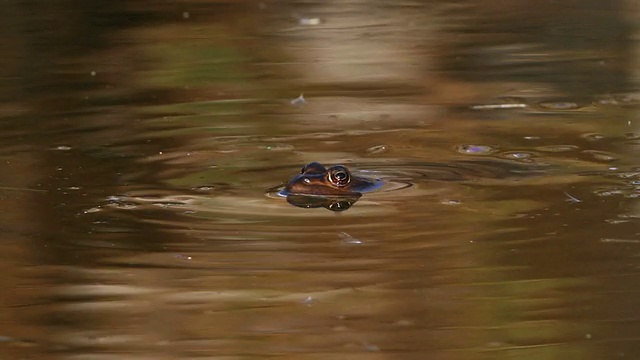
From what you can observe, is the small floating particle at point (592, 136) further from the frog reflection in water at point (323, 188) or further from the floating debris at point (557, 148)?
the frog reflection in water at point (323, 188)

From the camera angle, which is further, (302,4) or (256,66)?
(302,4)

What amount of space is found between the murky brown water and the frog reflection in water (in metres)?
0.10

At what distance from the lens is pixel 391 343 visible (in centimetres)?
412

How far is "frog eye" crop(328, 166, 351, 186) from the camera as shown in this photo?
18.4ft

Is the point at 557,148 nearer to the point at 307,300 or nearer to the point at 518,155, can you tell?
the point at 518,155

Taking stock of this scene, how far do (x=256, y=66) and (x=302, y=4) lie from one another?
236 centimetres

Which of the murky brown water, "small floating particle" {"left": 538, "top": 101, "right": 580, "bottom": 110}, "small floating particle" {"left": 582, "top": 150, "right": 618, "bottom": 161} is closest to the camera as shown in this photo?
the murky brown water

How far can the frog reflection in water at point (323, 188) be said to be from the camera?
5617 mm

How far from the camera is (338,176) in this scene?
18.4ft

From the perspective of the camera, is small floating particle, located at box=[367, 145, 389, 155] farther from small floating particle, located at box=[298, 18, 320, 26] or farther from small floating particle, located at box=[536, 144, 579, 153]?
small floating particle, located at box=[298, 18, 320, 26]

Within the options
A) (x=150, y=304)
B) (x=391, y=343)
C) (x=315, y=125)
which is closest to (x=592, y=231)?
(x=391, y=343)

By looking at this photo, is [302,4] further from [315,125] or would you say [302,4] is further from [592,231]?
[592,231]

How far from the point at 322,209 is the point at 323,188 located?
0.43ft

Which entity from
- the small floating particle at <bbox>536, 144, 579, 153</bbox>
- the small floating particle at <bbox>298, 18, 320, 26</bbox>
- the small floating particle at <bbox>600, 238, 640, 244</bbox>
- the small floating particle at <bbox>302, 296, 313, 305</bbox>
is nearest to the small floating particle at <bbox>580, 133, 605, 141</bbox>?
the small floating particle at <bbox>536, 144, 579, 153</bbox>
